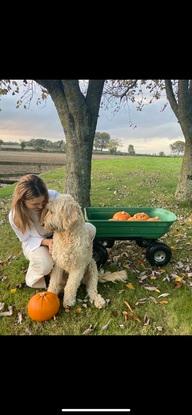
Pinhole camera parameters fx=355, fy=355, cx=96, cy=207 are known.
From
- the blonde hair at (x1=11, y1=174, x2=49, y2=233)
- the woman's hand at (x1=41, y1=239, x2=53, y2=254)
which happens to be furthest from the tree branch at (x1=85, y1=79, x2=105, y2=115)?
the woman's hand at (x1=41, y1=239, x2=53, y2=254)

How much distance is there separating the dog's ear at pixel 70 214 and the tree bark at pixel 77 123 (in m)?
1.36

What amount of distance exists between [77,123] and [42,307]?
1.86m

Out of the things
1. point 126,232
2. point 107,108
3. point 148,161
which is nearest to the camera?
point 126,232

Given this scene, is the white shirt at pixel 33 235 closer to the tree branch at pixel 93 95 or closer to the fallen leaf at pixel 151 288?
the fallen leaf at pixel 151 288

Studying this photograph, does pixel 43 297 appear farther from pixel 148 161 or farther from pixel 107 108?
pixel 107 108

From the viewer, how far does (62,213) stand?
7.27ft

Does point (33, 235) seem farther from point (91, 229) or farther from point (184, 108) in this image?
point (184, 108)

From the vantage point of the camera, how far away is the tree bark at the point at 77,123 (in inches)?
132

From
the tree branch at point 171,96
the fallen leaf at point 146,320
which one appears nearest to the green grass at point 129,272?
the fallen leaf at point 146,320

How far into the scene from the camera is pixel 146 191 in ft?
13.5
